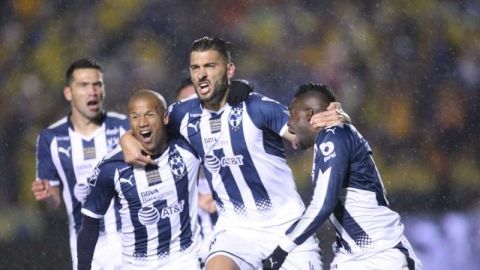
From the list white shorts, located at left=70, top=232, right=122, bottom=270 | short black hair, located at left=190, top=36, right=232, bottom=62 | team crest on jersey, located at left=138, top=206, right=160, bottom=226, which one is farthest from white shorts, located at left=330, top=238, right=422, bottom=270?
white shorts, located at left=70, top=232, right=122, bottom=270

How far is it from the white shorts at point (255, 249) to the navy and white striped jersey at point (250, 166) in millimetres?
68

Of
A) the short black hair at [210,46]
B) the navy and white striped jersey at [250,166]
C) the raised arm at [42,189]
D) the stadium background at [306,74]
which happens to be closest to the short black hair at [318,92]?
the navy and white striped jersey at [250,166]

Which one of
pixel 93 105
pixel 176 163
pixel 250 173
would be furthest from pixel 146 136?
pixel 93 105

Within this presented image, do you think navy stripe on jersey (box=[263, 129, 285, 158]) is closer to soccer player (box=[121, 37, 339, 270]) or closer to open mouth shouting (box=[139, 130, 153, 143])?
soccer player (box=[121, 37, 339, 270])

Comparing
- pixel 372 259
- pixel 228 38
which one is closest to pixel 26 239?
pixel 228 38

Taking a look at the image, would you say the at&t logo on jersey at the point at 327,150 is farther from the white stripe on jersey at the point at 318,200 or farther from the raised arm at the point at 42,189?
the raised arm at the point at 42,189

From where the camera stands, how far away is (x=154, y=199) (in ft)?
15.9

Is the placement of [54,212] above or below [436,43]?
below

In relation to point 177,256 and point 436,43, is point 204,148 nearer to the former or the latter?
point 177,256

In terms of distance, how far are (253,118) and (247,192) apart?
41cm

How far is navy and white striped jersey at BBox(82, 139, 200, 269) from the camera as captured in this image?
189 inches

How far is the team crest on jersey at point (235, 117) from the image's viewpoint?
15.5ft

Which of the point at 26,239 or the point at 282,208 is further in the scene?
the point at 26,239

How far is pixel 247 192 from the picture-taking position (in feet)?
15.5
